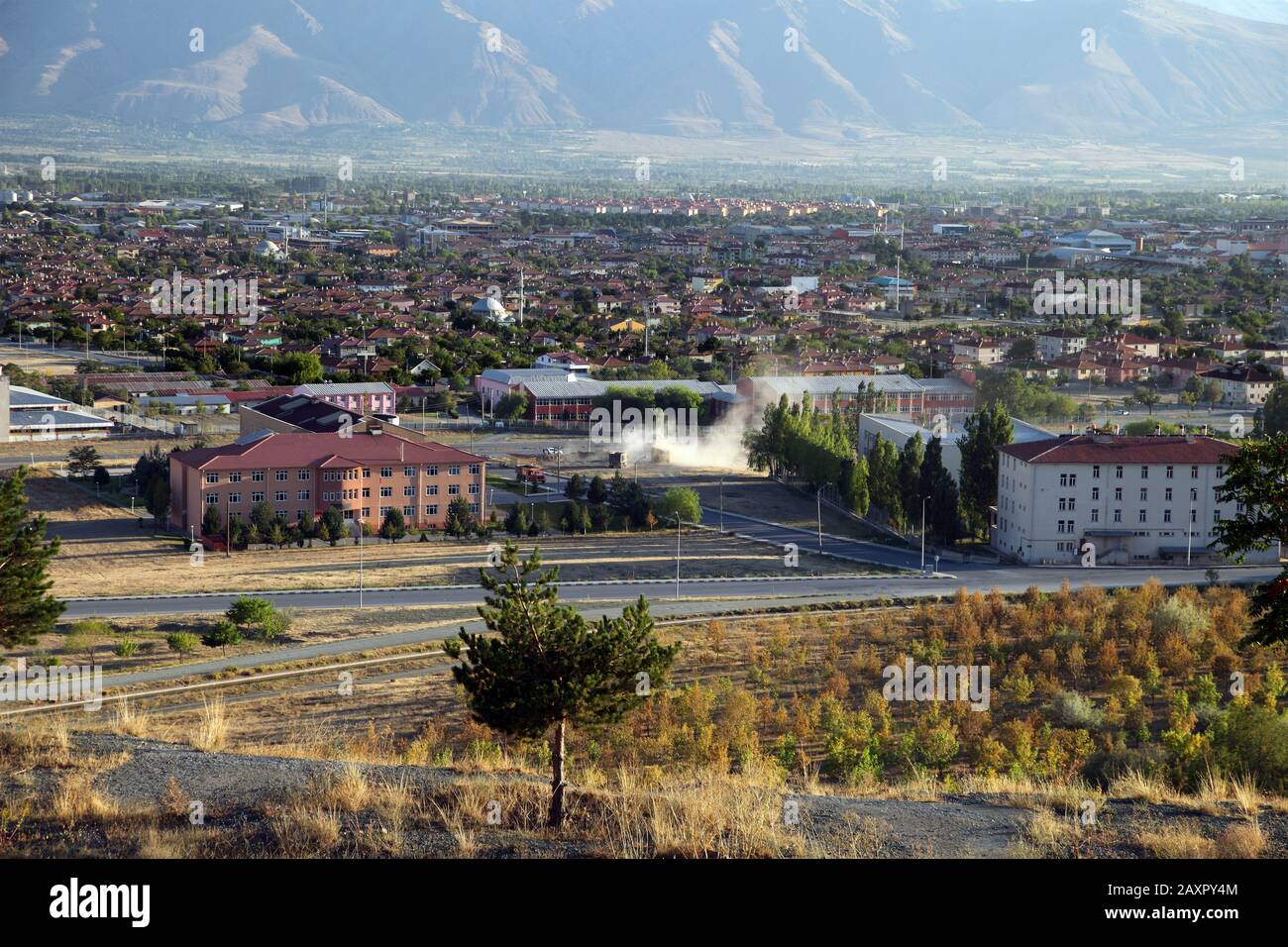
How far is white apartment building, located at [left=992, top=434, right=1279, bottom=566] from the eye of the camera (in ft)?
62.8

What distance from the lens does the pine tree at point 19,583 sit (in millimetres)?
8469

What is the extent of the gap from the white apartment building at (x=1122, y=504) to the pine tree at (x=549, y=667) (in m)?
13.0

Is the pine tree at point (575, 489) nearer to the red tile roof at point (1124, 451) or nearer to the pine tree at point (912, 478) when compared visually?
the pine tree at point (912, 478)

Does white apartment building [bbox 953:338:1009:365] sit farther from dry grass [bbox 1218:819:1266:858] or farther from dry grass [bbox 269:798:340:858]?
dry grass [bbox 269:798:340:858]

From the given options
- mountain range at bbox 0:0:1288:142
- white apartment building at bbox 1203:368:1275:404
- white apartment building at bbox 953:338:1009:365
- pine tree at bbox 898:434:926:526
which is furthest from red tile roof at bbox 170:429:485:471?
mountain range at bbox 0:0:1288:142

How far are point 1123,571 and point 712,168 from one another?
145717 millimetres

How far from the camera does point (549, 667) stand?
21.8 ft

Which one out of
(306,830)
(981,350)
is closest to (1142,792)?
(306,830)

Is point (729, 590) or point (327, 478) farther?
point (327, 478)

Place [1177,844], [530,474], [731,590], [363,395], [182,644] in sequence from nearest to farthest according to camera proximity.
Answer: [1177,844], [182,644], [731,590], [530,474], [363,395]

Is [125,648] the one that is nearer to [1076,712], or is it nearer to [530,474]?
[1076,712]

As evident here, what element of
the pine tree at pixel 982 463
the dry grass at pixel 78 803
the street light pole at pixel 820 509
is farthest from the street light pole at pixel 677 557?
the dry grass at pixel 78 803

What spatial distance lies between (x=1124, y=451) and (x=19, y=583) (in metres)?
→ 13.8

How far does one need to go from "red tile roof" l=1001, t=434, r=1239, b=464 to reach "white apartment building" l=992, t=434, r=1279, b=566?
1cm
